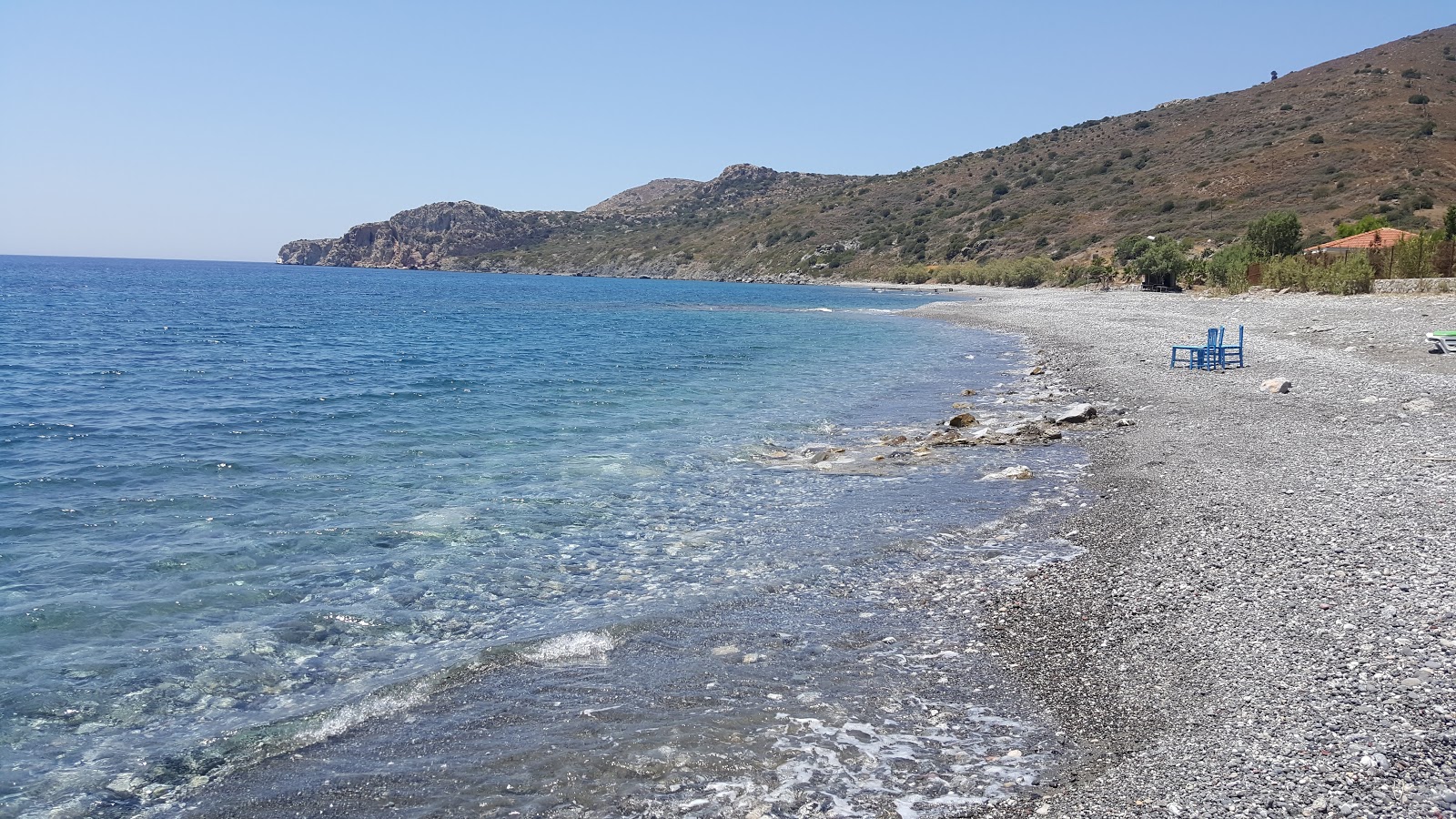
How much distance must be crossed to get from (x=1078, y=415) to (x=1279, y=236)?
4124cm

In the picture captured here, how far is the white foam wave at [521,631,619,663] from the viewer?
286 inches

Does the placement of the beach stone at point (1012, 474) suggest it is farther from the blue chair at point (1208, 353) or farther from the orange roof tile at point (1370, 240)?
the orange roof tile at point (1370, 240)

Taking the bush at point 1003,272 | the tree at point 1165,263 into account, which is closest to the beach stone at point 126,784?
the tree at point 1165,263

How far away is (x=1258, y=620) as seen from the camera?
684 centimetres

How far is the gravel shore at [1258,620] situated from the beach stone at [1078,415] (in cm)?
120

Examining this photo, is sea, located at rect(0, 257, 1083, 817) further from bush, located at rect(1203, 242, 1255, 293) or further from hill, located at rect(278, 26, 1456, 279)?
hill, located at rect(278, 26, 1456, 279)

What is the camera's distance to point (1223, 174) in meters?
87.2

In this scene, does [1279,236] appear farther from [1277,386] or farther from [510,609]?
[510,609]

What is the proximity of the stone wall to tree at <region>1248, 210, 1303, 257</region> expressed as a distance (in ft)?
49.0

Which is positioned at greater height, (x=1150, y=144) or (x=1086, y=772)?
(x=1150, y=144)

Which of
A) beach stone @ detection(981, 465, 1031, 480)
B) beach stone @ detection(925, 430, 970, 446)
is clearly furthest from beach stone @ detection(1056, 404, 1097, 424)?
beach stone @ detection(981, 465, 1031, 480)

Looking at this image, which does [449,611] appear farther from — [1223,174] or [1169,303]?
[1223,174]

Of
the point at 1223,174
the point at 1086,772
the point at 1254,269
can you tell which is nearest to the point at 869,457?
the point at 1086,772

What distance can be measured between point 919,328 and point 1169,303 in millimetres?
12194
